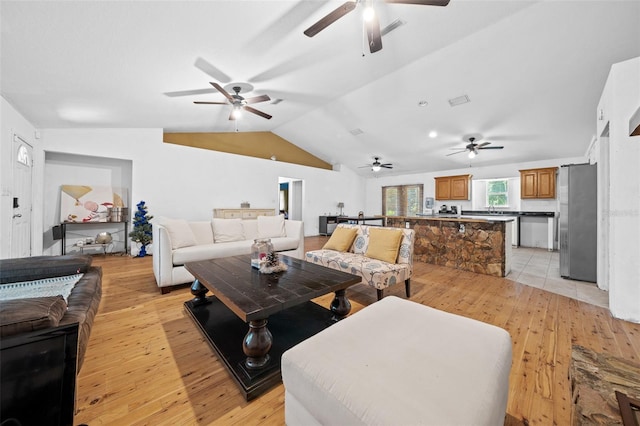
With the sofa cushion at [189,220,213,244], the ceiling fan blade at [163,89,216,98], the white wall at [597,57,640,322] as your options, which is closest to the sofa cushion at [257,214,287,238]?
the sofa cushion at [189,220,213,244]

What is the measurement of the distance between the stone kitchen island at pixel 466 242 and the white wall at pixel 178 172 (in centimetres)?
431

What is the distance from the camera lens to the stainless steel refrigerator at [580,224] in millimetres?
3354

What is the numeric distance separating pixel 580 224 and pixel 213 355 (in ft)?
16.3

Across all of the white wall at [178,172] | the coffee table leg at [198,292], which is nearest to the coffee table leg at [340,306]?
the coffee table leg at [198,292]

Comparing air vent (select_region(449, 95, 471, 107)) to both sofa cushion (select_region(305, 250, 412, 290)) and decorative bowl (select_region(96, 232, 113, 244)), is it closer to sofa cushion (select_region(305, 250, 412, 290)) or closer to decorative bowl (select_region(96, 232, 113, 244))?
sofa cushion (select_region(305, 250, 412, 290))

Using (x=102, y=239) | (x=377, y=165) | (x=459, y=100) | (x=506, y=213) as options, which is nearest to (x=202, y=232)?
(x=102, y=239)

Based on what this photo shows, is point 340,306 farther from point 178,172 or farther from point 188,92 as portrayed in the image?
point 178,172

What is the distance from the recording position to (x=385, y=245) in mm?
2854

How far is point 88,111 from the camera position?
147 inches

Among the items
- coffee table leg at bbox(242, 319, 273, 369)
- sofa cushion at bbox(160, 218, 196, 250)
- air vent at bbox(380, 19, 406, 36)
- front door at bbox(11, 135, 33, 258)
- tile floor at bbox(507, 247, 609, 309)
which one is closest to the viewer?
coffee table leg at bbox(242, 319, 273, 369)

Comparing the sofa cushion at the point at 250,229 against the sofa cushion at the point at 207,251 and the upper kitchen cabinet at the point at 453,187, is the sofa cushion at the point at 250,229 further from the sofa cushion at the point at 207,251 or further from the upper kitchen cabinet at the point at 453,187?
the upper kitchen cabinet at the point at 453,187

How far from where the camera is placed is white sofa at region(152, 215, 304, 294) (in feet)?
9.46

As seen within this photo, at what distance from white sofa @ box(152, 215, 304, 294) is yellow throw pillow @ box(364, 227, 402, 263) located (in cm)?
176

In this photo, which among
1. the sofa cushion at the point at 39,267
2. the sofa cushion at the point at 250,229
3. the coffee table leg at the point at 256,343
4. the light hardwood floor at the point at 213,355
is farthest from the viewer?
the sofa cushion at the point at 250,229
